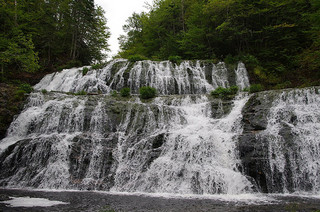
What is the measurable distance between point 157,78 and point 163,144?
9.47 meters

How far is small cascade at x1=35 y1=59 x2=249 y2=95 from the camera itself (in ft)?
60.3

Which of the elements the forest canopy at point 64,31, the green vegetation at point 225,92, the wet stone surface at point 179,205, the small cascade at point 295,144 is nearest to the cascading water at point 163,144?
the small cascade at point 295,144

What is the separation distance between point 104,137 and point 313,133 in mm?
9702

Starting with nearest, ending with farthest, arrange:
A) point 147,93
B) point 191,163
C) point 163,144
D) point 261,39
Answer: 1. point 191,163
2. point 163,144
3. point 147,93
4. point 261,39

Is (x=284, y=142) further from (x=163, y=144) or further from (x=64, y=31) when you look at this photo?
(x=64, y=31)

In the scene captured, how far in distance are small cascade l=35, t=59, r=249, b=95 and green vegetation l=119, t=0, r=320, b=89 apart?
1.44 metres

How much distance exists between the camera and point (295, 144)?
8695mm

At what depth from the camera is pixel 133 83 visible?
18703 mm

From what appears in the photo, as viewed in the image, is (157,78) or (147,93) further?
(157,78)

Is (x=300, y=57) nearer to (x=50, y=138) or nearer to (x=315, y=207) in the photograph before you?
(x=315, y=207)

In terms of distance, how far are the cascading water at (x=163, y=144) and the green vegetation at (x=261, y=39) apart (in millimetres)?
7673

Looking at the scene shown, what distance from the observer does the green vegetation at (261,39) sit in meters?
18.2

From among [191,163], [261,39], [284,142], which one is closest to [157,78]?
[191,163]

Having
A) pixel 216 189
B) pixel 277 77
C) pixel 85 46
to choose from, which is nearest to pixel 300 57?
pixel 277 77
